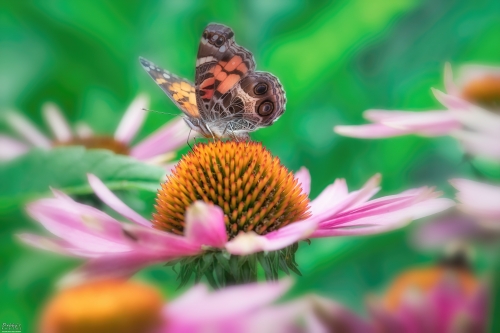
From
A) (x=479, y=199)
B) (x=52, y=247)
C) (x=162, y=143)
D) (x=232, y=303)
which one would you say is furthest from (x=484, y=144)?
(x=162, y=143)

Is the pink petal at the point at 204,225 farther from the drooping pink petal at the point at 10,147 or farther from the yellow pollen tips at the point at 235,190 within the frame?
the drooping pink petal at the point at 10,147

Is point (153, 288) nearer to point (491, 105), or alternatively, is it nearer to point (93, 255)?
point (93, 255)

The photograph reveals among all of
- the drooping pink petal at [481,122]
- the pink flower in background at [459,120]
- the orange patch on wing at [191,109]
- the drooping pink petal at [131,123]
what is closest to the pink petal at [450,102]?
the pink flower in background at [459,120]

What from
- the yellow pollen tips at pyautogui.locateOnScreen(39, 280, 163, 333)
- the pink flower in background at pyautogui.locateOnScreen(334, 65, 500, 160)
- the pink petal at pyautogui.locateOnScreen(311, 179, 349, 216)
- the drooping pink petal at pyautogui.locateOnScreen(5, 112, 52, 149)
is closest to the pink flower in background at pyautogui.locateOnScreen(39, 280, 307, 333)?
the yellow pollen tips at pyautogui.locateOnScreen(39, 280, 163, 333)

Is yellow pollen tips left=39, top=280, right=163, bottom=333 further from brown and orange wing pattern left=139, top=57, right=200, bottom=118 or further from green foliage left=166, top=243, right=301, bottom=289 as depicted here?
brown and orange wing pattern left=139, top=57, right=200, bottom=118

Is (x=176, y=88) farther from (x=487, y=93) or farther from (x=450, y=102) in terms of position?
(x=487, y=93)

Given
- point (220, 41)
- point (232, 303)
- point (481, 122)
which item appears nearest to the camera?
point (232, 303)
